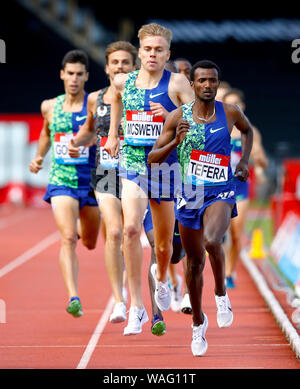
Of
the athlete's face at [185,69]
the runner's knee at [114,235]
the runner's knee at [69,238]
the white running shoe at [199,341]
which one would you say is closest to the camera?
the white running shoe at [199,341]

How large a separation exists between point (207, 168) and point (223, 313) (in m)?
1.01

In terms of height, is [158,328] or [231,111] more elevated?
[231,111]

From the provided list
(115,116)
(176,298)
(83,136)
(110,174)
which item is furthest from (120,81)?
(176,298)

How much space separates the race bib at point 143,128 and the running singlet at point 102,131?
2.21ft

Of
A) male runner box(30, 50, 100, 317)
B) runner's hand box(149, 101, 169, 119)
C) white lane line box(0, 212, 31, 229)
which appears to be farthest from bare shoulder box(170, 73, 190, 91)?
white lane line box(0, 212, 31, 229)

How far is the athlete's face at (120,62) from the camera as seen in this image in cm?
820

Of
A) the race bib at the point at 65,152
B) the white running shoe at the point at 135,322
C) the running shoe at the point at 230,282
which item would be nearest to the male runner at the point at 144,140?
the white running shoe at the point at 135,322

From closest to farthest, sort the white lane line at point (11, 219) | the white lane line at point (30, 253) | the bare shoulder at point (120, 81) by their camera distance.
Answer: the bare shoulder at point (120, 81) < the white lane line at point (30, 253) < the white lane line at point (11, 219)

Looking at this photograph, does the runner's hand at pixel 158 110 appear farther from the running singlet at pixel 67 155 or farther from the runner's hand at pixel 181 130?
the running singlet at pixel 67 155

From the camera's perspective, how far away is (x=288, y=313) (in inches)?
364

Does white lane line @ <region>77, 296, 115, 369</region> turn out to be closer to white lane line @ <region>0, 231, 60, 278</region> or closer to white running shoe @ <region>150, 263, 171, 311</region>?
white running shoe @ <region>150, 263, 171, 311</region>

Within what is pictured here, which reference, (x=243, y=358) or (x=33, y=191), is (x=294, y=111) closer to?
(x=33, y=191)

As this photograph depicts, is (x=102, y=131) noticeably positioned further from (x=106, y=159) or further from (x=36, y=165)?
(x=36, y=165)

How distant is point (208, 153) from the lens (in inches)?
261
